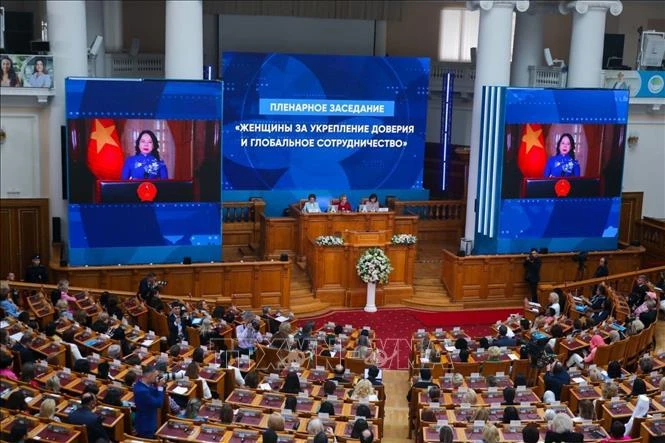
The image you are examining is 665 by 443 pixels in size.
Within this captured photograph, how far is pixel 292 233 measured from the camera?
2348 centimetres

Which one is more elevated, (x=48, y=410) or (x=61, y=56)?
(x=61, y=56)

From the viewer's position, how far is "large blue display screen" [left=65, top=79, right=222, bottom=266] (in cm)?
1944

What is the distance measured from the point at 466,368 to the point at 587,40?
11541mm

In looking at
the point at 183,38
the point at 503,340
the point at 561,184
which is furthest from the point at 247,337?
the point at 561,184

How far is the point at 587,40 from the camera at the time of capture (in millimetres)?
23344

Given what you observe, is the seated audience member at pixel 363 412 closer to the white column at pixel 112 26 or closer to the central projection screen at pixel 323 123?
the central projection screen at pixel 323 123

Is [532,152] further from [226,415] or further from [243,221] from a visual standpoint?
[226,415]

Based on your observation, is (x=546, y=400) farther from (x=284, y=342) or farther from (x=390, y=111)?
(x=390, y=111)

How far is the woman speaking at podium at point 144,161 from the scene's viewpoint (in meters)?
19.7

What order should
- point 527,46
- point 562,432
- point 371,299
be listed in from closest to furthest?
point 562,432 < point 371,299 < point 527,46

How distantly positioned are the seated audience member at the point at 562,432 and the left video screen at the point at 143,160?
35.8 ft

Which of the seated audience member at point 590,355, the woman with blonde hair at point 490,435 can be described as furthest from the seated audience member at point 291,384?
the seated audience member at point 590,355

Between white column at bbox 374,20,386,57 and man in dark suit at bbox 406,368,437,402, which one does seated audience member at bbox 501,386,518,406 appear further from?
white column at bbox 374,20,386,57

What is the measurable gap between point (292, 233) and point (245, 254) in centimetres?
128
